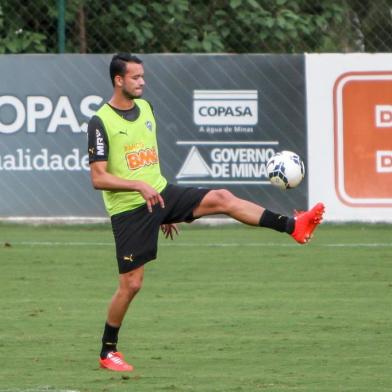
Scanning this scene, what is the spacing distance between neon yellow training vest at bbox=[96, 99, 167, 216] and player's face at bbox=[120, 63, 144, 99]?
0.16m

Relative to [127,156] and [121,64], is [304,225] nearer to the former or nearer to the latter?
[127,156]

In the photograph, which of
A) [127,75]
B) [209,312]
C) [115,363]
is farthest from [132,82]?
[209,312]

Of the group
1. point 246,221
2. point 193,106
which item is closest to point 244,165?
point 193,106

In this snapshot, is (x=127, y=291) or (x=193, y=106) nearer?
(x=127, y=291)

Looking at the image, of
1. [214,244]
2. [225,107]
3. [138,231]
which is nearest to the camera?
[138,231]

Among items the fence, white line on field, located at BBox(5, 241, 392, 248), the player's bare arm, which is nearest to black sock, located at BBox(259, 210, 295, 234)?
the player's bare arm

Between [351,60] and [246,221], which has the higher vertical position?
[351,60]

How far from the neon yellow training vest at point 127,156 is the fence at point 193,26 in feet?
30.9

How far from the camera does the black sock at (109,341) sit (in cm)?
890

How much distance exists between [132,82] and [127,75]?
5 cm

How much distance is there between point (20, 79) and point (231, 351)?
8365 millimetres

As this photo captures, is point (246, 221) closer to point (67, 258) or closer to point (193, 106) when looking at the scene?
point (67, 258)

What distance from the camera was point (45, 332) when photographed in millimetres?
10383

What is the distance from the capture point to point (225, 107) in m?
16.9
